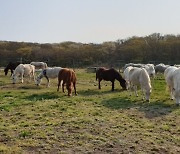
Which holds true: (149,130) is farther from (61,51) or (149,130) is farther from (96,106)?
(61,51)

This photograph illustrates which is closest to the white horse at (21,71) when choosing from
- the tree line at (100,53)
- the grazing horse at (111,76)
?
the grazing horse at (111,76)

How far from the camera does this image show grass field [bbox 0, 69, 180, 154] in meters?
8.45

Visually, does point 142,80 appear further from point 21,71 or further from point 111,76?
point 21,71

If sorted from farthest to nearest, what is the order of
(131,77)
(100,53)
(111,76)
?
(100,53) → (111,76) → (131,77)

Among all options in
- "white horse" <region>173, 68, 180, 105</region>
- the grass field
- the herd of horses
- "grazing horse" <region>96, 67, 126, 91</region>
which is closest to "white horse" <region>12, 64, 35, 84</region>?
the herd of horses

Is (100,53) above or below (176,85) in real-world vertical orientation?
above

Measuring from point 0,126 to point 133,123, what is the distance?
4.45 metres

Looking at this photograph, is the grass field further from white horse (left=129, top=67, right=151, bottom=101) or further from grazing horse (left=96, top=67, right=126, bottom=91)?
grazing horse (left=96, top=67, right=126, bottom=91)

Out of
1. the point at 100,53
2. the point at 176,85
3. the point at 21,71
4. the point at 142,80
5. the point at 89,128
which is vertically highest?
the point at 100,53

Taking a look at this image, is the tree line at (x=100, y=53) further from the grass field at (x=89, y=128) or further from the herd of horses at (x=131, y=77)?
the grass field at (x=89, y=128)

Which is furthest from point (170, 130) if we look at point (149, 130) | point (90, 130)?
point (90, 130)

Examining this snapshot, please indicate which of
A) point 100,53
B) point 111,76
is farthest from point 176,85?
point 100,53

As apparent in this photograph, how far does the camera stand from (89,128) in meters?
10.1

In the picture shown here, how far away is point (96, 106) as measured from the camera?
14.6m
